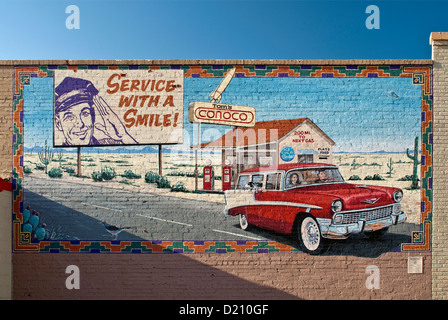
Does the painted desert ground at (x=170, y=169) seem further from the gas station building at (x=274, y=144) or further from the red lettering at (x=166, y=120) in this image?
the red lettering at (x=166, y=120)

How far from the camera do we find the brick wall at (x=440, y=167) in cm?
795

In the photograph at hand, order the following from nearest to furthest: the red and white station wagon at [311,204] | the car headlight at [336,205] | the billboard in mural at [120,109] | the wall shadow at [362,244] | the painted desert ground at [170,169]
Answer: the car headlight at [336,205] < the red and white station wagon at [311,204] < the wall shadow at [362,244] < the painted desert ground at [170,169] < the billboard in mural at [120,109]

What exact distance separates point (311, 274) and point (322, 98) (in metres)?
3.91

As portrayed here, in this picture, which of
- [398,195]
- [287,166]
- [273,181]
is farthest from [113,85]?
[398,195]

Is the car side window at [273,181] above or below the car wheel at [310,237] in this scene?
above

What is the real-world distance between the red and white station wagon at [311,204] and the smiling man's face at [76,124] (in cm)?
353

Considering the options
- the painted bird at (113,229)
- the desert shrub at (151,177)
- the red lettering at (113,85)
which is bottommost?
the painted bird at (113,229)

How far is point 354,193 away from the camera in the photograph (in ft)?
25.0

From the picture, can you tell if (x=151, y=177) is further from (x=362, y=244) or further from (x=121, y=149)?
(x=362, y=244)

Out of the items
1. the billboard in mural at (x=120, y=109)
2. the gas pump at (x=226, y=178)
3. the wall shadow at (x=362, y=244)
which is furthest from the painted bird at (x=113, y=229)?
the wall shadow at (x=362, y=244)

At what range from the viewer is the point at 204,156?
829 centimetres

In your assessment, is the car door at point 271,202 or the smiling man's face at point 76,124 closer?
the car door at point 271,202

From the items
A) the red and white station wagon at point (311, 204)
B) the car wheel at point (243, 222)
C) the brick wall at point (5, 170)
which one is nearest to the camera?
the red and white station wagon at point (311, 204)

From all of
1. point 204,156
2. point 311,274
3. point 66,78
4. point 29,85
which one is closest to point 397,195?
point 311,274
